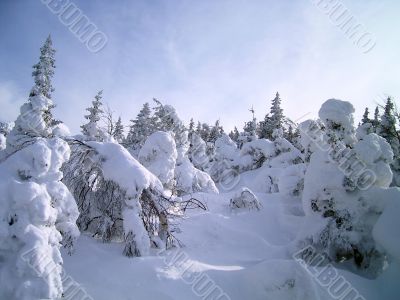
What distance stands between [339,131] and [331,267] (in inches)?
172

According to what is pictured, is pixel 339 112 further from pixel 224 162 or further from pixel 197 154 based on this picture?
pixel 197 154

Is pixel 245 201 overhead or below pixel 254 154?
below

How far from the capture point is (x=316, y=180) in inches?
370

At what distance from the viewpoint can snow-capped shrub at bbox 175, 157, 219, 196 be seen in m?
16.5

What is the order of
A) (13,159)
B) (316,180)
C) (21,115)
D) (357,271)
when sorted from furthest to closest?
(21,115)
(316,180)
(357,271)
(13,159)

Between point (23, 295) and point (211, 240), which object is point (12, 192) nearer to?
point (23, 295)

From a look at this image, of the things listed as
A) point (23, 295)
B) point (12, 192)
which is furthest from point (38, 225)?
point (23, 295)

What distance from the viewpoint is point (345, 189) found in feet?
29.1

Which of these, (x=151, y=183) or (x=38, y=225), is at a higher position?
(x=151, y=183)

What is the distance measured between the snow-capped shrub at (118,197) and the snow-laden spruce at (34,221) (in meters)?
1.71

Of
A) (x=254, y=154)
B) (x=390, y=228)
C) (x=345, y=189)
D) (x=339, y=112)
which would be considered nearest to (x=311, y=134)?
(x=339, y=112)

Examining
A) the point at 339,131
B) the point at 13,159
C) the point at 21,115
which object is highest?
the point at 21,115

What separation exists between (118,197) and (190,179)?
9.45 m

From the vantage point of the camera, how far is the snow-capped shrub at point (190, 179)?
1652cm
